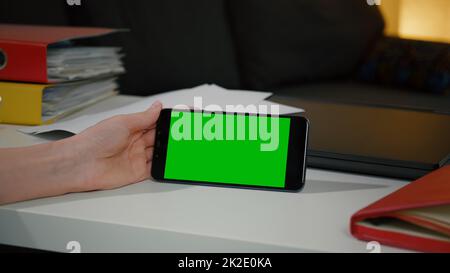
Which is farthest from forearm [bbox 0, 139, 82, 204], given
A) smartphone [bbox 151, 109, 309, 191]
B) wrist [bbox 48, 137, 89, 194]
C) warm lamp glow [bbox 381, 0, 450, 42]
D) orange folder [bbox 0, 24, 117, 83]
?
warm lamp glow [bbox 381, 0, 450, 42]

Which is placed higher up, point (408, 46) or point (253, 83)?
point (408, 46)

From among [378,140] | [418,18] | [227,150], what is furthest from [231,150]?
Answer: [418,18]

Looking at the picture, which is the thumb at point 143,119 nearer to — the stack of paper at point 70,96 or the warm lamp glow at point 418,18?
the stack of paper at point 70,96

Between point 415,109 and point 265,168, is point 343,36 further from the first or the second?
point 265,168

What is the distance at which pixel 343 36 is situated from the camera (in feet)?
6.66

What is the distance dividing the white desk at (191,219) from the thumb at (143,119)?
76 mm

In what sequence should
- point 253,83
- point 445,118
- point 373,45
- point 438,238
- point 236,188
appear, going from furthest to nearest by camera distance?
point 373,45 < point 253,83 < point 445,118 < point 236,188 < point 438,238

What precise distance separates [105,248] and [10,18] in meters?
1.10

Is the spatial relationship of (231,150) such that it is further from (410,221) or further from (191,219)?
(410,221)

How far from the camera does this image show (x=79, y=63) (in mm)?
1079

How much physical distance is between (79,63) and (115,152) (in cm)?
39

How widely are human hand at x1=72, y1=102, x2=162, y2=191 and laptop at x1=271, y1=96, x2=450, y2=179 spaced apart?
22cm
